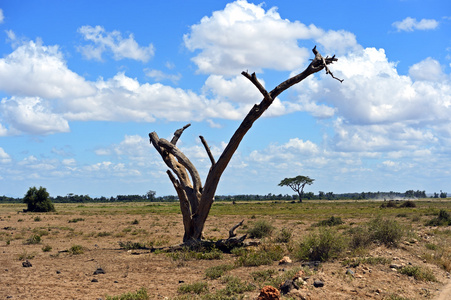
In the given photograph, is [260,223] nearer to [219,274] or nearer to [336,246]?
A: [336,246]

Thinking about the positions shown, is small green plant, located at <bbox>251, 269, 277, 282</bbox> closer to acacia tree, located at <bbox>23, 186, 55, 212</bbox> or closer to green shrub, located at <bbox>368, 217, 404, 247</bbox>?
green shrub, located at <bbox>368, 217, 404, 247</bbox>

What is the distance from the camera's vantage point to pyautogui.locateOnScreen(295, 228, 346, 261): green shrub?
1123 centimetres

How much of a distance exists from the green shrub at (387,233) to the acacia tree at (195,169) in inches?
211

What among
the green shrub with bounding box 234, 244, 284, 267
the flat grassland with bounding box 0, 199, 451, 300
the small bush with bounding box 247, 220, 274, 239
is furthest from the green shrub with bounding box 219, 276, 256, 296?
the small bush with bounding box 247, 220, 274, 239

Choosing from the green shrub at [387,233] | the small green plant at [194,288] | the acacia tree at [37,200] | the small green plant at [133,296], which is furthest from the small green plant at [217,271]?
the acacia tree at [37,200]

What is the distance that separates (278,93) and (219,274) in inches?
256

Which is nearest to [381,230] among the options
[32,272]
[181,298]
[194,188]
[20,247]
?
[194,188]

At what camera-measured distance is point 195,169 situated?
15242 millimetres

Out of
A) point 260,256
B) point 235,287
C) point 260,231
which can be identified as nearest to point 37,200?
point 260,231

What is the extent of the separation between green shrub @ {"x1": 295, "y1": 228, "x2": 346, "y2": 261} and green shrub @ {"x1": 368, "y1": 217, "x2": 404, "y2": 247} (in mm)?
2210

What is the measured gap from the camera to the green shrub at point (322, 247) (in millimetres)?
11227

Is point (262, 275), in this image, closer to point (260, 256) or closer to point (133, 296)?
point (260, 256)

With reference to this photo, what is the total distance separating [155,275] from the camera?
10484 millimetres

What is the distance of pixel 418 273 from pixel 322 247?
2.57 meters
